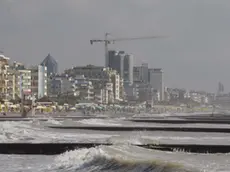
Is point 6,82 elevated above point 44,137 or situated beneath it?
elevated above

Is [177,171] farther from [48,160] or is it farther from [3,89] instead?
[3,89]

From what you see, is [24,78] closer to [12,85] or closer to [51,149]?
[12,85]

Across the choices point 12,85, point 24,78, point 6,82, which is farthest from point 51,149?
point 24,78

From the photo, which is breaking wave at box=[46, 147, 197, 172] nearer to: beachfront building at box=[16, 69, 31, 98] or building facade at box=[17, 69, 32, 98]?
beachfront building at box=[16, 69, 31, 98]

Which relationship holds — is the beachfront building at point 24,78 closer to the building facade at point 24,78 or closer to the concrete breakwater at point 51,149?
the building facade at point 24,78

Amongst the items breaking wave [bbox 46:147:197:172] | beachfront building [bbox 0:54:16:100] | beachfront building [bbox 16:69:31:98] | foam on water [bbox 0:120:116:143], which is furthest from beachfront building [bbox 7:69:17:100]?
breaking wave [bbox 46:147:197:172]

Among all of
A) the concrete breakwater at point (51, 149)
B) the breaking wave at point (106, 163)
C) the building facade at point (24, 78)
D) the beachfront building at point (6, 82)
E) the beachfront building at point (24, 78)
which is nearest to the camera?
the breaking wave at point (106, 163)

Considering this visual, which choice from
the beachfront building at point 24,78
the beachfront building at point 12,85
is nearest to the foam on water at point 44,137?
the beachfront building at point 12,85

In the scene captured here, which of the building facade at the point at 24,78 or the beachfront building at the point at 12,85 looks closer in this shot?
the beachfront building at the point at 12,85
